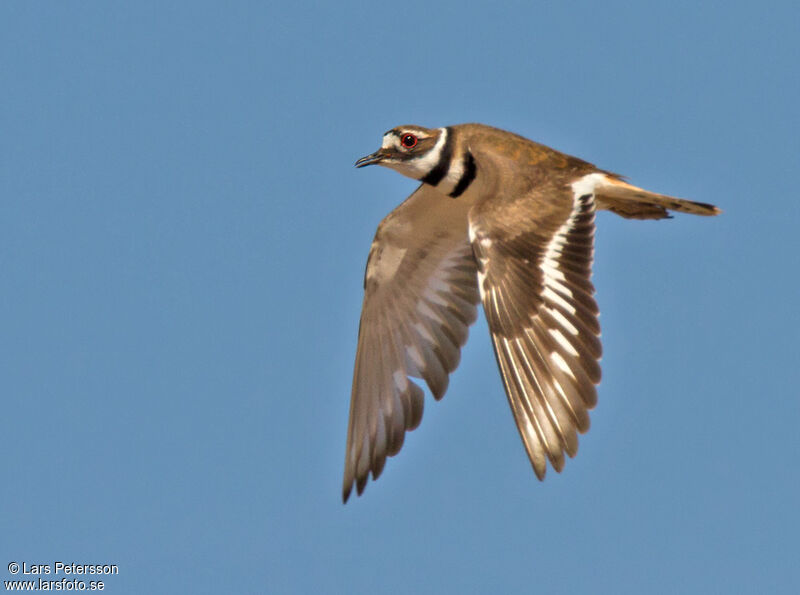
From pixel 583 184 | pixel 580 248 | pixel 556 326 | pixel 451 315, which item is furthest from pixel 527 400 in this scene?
pixel 451 315

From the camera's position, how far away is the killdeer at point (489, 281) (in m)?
9.91

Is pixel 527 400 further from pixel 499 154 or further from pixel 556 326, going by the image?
pixel 499 154

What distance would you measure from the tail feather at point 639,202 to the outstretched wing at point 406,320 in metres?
1.34

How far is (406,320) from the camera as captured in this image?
13.0m

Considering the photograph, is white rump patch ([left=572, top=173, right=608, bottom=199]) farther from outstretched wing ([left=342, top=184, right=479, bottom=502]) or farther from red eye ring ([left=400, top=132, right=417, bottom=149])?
red eye ring ([left=400, top=132, right=417, bottom=149])

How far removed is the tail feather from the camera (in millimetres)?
11438

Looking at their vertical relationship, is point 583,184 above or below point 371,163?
below

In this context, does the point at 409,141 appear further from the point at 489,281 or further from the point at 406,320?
the point at 489,281

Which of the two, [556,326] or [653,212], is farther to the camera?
[653,212]

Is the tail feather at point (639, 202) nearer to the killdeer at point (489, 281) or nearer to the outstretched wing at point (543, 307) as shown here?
the killdeer at point (489, 281)

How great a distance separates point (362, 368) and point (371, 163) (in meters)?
2.00

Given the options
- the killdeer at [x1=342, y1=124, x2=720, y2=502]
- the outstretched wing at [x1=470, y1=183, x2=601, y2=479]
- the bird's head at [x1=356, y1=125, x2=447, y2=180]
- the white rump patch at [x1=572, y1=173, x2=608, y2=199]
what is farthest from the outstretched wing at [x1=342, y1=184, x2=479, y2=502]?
the outstretched wing at [x1=470, y1=183, x2=601, y2=479]

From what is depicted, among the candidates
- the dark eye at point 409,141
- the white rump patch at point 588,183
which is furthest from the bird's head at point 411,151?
the white rump patch at point 588,183

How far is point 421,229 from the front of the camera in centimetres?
1269
